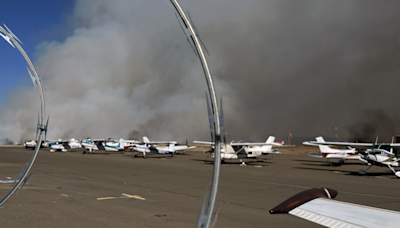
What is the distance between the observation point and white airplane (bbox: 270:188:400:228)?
276 centimetres

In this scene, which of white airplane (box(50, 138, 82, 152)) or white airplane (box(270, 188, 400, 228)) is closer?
white airplane (box(270, 188, 400, 228))

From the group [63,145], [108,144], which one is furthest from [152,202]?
[63,145]

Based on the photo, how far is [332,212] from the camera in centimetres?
308

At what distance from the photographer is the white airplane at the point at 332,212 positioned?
2.76m

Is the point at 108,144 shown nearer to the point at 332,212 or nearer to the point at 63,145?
the point at 63,145

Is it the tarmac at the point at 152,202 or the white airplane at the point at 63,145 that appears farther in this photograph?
the white airplane at the point at 63,145

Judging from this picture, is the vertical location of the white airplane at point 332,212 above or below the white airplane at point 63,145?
below

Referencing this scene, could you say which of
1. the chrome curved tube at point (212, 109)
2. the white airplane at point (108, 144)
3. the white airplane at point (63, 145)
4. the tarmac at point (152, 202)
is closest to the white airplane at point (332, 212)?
the chrome curved tube at point (212, 109)

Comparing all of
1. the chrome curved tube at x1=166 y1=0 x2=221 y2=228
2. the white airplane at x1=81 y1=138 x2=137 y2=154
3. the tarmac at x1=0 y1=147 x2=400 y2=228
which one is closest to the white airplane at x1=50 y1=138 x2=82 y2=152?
the white airplane at x1=81 y1=138 x2=137 y2=154

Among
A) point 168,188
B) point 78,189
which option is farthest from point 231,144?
point 78,189

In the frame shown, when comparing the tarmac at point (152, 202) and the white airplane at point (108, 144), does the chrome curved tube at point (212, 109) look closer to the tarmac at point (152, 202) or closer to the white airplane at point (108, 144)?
the tarmac at point (152, 202)

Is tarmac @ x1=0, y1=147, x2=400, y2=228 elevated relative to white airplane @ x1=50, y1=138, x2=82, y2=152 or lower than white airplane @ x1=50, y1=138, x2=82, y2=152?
lower

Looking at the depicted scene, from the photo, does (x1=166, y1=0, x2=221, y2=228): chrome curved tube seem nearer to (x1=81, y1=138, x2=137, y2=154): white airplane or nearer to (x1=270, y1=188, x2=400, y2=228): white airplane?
(x1=270, y1=188, x2=400, y2=228): white airplane

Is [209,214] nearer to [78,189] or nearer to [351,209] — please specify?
[351,209]
